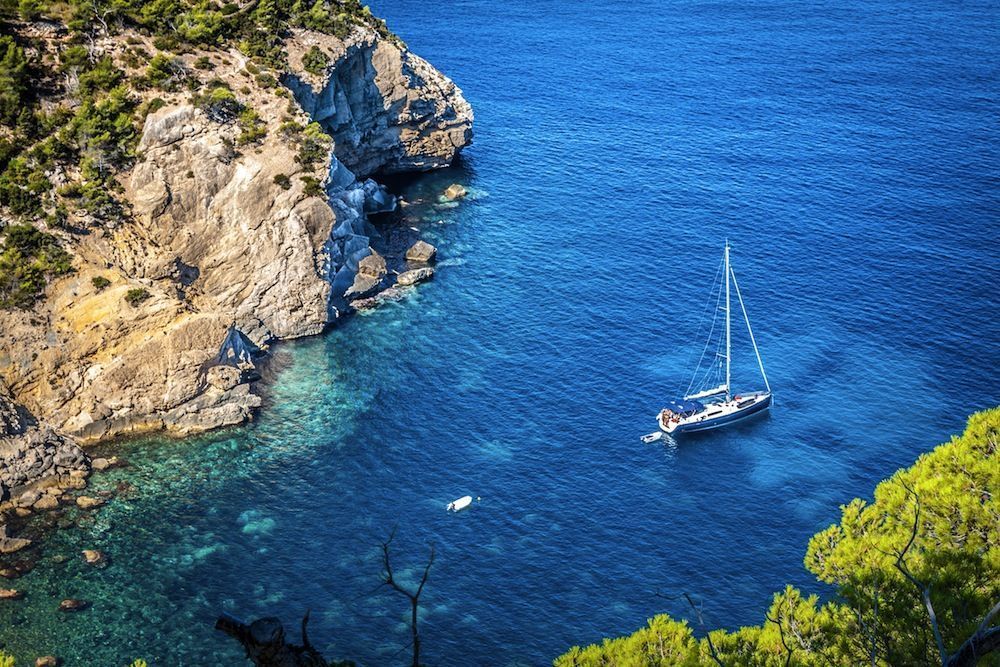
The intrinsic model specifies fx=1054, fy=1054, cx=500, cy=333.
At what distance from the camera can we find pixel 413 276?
125250mm

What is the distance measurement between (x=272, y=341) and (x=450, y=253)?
30.1 m

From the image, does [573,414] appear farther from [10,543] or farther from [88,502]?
[10,543]

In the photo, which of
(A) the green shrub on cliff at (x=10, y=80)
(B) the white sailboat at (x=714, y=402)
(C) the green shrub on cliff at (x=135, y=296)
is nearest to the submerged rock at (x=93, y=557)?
(C) the green shrub on cliff at (x=135, y=296)

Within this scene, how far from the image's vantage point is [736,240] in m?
140

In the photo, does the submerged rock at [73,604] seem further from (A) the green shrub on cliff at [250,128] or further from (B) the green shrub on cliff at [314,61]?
(B) the green shrub on cliff at [314,61]

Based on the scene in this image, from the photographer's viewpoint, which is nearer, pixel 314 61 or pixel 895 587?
pixel 895 587

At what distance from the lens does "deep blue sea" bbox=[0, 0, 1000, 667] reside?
3182 inches

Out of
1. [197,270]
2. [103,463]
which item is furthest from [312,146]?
[103,463]

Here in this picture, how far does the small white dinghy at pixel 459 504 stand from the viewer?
90.5 meters

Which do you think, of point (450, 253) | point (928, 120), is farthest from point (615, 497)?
point (928, 120)

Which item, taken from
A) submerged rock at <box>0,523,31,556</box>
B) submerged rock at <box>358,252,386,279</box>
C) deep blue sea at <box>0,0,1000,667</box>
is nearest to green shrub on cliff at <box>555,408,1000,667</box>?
deep blue sea at <box>0,0,1000,667</box>

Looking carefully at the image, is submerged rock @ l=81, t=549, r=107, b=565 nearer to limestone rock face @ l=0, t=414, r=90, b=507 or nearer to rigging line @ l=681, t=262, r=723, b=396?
limestone rock face @ l=0, t=414, r=90, b=507

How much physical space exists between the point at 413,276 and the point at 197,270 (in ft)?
87.9

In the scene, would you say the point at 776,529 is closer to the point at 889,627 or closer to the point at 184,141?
the point at 889,627
